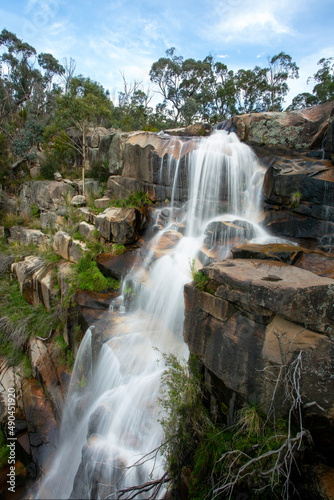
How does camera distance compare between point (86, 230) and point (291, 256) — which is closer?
point (291, 256)

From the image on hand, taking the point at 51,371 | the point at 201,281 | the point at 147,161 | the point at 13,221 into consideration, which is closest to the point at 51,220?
the point at 13,221

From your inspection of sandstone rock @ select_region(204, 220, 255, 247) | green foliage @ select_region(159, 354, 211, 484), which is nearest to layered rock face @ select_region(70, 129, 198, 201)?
sandstone rock @ select_region(204, 220, 255, 247)

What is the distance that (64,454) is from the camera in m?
5.79

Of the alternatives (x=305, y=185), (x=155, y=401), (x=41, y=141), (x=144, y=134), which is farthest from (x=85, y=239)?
(x=41, y=141)

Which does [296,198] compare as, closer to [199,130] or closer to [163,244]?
[163,244]

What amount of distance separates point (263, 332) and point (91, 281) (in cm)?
625

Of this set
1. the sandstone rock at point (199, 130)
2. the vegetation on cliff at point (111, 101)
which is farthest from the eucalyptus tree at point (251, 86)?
the sandstone rock at point (199, 130)

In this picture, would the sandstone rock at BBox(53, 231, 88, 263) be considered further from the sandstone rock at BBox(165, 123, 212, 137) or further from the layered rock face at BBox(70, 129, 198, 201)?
the sandstone rock at BBox(165, 123, 212, 137)

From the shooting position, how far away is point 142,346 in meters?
6.27

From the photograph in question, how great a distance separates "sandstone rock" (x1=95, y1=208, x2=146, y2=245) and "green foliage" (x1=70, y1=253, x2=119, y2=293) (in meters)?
1.26

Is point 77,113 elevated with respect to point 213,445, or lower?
elevated

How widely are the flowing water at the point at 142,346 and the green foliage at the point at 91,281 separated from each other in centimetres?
65

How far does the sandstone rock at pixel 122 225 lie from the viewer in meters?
9.37

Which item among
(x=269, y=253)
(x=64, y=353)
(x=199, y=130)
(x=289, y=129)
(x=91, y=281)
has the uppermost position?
(x=199, y=130)
